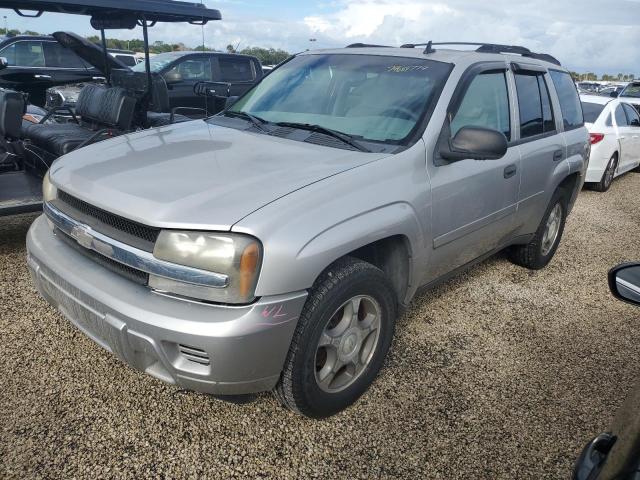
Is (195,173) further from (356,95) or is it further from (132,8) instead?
(132,8)

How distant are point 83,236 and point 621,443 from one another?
215 cm

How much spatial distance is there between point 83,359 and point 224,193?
56.9 inches

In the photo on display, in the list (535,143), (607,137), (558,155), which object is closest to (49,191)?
(535,143)

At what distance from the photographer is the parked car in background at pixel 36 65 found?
980 centimetres

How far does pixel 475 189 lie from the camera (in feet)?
10.1

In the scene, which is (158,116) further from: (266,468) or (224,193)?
(266,468)

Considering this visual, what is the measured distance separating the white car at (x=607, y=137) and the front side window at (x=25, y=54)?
10.2 metres

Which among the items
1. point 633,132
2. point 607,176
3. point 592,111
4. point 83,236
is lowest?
point 607,176

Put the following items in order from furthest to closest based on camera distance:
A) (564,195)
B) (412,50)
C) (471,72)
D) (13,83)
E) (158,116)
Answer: (13,83)
(158,116)
(564,195)
(412,50)
(471,72)

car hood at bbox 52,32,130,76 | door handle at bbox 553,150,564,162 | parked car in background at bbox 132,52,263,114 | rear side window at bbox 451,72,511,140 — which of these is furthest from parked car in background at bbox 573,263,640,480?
parked car in background at bbox 132,52,263,114

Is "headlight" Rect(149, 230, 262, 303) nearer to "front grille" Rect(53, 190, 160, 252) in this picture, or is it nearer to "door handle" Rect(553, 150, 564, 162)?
"front grille" Rect(53, 190, 160, 252)

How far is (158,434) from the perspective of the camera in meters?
2.37

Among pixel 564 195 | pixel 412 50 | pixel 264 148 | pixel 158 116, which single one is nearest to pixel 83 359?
pixel 264 148

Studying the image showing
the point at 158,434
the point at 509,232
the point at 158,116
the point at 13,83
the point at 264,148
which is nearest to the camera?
the point at 158,434
